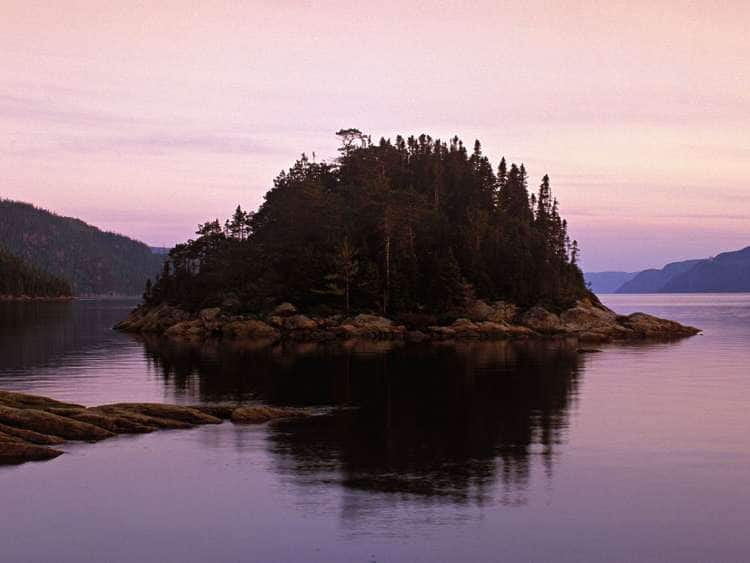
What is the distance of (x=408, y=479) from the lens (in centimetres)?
3080

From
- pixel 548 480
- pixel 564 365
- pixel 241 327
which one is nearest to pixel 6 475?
pixel 548 480

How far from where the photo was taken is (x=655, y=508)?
27.6 meters

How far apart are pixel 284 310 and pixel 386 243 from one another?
20818mm

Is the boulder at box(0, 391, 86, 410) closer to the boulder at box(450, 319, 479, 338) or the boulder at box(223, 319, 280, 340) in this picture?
the boulder at box(223, 319, 280, 340)

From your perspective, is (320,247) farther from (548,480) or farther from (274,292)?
(548,480)

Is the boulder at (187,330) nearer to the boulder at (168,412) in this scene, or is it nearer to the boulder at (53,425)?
the boulder at (168,412)

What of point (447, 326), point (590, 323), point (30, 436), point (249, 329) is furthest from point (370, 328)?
point (30, 436)

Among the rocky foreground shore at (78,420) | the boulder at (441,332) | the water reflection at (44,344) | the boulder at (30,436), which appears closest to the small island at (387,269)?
the boulder at (441,332)

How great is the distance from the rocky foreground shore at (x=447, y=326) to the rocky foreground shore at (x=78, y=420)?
2766 inches

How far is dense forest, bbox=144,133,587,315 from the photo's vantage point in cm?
13400

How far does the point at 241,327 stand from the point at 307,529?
335 feet

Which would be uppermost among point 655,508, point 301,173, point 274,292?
point 301,173

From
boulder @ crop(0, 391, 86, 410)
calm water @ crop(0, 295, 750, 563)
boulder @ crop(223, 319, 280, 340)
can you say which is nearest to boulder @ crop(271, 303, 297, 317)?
boulder @ crop(223, 319, 280, 340)

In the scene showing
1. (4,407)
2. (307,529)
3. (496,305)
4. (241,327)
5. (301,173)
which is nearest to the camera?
(307,529)
